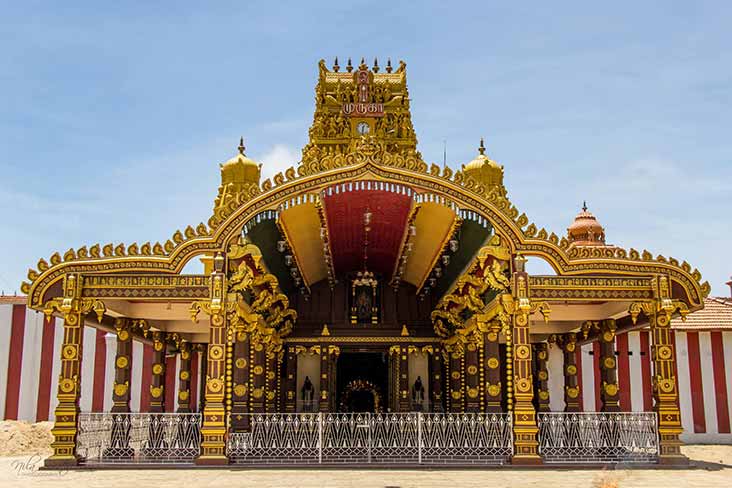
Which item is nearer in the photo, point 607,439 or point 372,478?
point 372,478

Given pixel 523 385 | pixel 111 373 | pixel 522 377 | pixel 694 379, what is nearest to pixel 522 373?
pixel 522 377

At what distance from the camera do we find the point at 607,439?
16578 millimetres

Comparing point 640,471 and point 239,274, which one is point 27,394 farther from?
point 640,471

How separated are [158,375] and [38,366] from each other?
5.32m

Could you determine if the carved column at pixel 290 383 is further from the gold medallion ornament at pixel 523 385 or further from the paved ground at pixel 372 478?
the gold medallion ornament at pixel 523 385

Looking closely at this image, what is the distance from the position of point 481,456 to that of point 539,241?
4956 mm

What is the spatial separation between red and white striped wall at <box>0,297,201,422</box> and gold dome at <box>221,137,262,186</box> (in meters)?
6.97

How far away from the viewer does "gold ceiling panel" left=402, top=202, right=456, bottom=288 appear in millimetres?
18766

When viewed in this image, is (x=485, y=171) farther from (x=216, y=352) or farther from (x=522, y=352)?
(x=216, y=352)

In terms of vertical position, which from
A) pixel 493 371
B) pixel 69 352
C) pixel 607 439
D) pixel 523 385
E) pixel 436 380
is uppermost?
pixel 69 352

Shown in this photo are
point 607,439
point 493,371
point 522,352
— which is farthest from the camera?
point 493,371

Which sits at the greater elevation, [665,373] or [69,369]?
[69,369]

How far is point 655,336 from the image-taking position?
16672 millimetres

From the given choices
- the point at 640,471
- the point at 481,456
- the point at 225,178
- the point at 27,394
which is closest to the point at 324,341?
the point at 225,178
